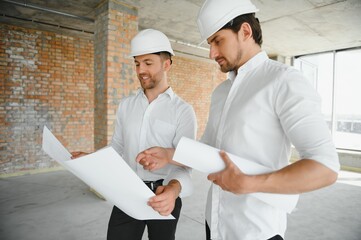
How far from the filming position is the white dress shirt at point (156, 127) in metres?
1.64

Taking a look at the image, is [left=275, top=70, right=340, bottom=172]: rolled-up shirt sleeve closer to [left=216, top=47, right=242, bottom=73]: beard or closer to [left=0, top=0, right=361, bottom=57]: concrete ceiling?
[left=216, top=47, right=242, bottom=73]: beard

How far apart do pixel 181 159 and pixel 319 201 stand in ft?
15.0

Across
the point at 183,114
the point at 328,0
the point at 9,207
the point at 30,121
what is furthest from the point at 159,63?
the point at 30,121

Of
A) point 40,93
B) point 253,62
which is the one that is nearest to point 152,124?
point 253,62

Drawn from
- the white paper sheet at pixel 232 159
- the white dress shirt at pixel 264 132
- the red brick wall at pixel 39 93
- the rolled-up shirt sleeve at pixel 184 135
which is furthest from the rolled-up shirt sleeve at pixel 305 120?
the red brick wall at pixel 39 93

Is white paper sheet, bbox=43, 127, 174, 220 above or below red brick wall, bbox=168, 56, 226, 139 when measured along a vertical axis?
below

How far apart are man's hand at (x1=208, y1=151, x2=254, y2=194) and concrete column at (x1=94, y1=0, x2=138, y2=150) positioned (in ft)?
12.1

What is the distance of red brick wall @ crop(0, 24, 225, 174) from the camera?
552cm

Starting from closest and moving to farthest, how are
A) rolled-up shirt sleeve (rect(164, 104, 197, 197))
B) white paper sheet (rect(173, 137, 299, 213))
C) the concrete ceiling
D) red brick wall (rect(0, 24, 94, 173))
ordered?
white paper sheet (rect(173, 137, 299, 213)) < rolled-up shirt sleeve (rect(164, 104, 197, 197)) < the concrete ceiling < red brick wall (rect(0, 24, 94, 173))

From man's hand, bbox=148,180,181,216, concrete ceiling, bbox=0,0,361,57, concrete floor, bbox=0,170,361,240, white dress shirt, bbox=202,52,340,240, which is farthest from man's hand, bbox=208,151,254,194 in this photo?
concrete ceiling, bbox=0,0,361,57

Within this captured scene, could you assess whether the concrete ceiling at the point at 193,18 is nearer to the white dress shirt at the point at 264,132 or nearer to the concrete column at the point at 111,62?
the concrete column at the point at 111,62

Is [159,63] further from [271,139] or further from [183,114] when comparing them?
[271,139]

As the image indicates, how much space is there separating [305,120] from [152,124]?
1.08m

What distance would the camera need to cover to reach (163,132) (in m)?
1.64
